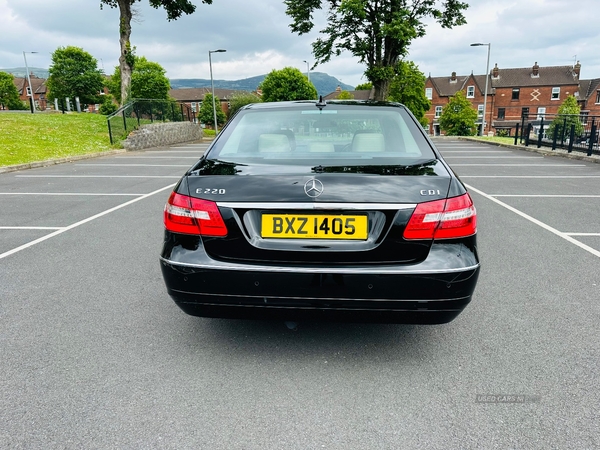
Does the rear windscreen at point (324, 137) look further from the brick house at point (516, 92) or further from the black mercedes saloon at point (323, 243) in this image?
the brick house at point (516, 92)

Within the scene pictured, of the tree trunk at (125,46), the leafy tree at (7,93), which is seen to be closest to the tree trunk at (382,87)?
the tree trunk at (125,46)

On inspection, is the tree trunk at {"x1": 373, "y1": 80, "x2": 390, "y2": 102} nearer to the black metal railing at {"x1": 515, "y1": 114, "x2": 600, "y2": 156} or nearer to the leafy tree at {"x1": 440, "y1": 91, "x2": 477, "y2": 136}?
the black metal railing at {"x1": 515, "y1": 114, "x2": 600, "y2": 156}

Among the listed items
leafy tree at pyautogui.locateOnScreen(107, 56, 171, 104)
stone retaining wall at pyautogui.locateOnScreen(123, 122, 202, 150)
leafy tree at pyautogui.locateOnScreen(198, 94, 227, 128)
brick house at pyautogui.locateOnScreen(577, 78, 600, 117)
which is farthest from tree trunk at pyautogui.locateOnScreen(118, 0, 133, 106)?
brick house at pyautogui.locateOnScreen(577, 78, 600, 117)

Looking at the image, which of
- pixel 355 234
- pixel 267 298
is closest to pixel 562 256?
pixel 355 234

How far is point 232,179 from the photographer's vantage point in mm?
2441

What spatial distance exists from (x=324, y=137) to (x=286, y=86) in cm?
7921

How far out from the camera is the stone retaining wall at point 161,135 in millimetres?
20169

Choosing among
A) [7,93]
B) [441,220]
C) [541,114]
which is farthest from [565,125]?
[7,93]

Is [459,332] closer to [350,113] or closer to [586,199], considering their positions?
[350,113]

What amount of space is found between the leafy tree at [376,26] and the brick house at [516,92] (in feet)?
152

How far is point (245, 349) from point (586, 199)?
7320 millimetres

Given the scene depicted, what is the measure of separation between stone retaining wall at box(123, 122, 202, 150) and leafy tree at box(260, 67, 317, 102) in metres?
53.5

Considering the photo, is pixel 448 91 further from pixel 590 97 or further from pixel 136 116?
pixel 136 116

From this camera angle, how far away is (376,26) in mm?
32094
